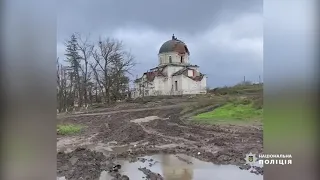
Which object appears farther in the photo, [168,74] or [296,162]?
[168,74]

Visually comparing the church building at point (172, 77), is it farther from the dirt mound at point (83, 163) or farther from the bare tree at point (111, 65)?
the dirt mound at point (83, 163)

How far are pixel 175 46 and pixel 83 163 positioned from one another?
23.5 inches

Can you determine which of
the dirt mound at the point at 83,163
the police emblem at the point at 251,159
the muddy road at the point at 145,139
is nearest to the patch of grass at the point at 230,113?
the muddy road at the point at 145,139

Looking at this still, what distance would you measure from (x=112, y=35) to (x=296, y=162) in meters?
0.86

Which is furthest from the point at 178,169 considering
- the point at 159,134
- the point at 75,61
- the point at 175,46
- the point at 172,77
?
the point at 75,61

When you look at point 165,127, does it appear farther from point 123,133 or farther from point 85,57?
→ point 85,57

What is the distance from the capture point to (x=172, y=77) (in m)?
1.35

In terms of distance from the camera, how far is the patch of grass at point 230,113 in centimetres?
132

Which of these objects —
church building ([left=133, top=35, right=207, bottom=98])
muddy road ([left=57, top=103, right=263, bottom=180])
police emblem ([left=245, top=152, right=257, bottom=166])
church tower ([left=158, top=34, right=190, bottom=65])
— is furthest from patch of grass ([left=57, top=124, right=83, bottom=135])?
police emblem ([left=245, top=152, right=257, bottom=166])

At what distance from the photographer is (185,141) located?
4.35 feet

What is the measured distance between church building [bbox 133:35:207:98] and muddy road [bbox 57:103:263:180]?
8 cm

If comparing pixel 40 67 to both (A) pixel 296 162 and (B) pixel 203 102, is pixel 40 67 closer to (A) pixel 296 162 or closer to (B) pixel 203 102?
(B) pixel 203 102

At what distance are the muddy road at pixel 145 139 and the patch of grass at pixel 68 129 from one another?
16mm

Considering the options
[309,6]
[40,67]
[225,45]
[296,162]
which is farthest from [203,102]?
[40,67]
